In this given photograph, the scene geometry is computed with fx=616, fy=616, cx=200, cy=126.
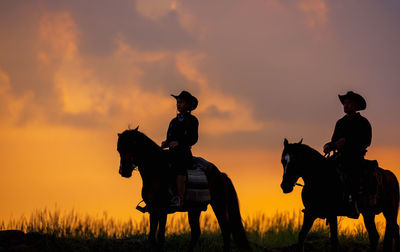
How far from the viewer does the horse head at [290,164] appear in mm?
11367

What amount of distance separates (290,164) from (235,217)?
2.61 m

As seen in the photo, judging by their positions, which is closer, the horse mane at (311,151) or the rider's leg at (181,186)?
the horse mane at (311,151)

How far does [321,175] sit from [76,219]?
592 cm

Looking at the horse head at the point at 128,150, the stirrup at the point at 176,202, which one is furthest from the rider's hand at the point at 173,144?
the stirrup at the point at 176,202

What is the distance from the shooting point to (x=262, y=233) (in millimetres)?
16062

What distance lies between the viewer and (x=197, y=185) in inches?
499

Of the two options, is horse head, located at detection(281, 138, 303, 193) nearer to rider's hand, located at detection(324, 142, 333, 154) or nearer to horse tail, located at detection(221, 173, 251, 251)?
rider's hand, located at detection(324, 142, 333, 154)

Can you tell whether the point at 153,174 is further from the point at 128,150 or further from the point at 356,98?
the point at 356,98

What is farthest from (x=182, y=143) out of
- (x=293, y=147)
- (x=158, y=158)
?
(x=293, y=147)

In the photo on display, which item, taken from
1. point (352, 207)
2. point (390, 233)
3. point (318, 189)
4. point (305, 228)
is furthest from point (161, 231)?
point (390, 233)

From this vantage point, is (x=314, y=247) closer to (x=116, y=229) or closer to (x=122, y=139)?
(x=116, y=229)

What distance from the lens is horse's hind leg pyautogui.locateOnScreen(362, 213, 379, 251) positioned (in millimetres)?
12789

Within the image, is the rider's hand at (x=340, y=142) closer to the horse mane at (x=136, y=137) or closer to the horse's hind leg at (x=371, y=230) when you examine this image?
the horse's hind leg at (x=371, y=230)

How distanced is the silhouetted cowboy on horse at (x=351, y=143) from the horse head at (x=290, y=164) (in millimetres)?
1208
